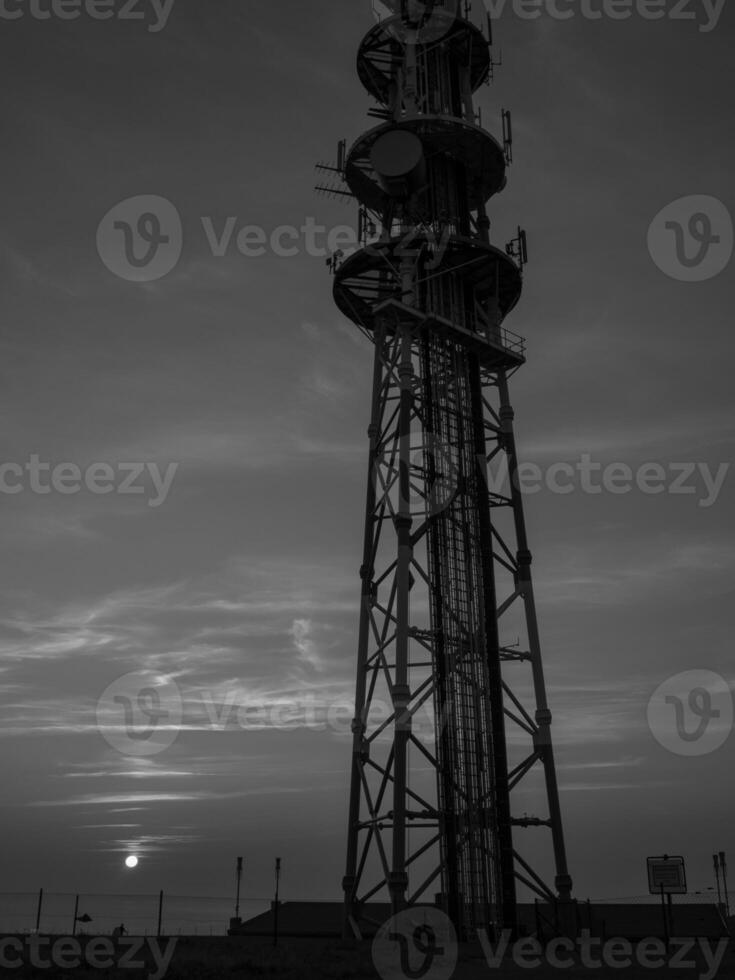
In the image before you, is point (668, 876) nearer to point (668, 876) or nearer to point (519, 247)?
point (668, 876)

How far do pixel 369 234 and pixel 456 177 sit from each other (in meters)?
5.20

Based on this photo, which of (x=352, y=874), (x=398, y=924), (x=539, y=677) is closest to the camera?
(x=398, y=924)

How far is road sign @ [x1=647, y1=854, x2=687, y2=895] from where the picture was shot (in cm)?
4125

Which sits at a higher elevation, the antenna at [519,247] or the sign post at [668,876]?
the antenna at [519,247]

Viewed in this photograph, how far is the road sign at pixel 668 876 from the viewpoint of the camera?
4125 cm

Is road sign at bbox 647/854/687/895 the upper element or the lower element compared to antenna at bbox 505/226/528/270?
lower

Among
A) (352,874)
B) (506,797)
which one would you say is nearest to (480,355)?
(506,797)

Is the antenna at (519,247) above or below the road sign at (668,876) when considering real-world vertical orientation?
above

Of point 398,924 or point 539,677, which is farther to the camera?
point 539,677

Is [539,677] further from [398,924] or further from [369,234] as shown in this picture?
[369,234]

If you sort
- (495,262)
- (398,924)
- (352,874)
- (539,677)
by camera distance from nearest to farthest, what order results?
(398,924), (352,874), (539,677), (495,262)

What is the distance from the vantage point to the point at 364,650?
38.1 meters

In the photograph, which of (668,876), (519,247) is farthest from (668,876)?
(519,247)

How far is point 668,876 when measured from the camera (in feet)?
136
